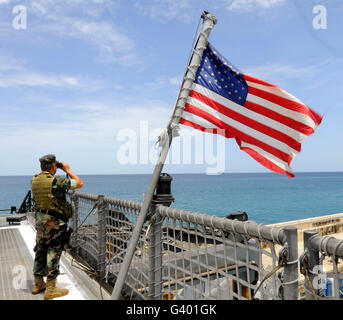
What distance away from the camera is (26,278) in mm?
4965

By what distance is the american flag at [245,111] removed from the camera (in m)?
2.87

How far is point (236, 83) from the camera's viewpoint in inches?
118

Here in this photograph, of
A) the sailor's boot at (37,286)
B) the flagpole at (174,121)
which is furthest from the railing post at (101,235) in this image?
the flagpole at (174,121)

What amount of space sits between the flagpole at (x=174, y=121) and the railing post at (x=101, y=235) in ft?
7.53

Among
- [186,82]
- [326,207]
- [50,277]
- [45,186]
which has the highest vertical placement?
[186,82]

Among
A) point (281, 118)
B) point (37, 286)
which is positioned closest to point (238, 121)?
point (281, 118)

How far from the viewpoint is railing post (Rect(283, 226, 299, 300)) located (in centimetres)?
180

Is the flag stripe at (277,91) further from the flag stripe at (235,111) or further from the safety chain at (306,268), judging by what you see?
the safety chain at (306,268)

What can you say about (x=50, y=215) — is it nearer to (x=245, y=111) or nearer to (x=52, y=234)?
(x=52, y=234)

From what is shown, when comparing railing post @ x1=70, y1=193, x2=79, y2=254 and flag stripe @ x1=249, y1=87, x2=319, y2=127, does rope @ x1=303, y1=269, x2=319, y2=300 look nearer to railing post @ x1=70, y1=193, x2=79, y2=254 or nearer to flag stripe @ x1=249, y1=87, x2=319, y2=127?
flag stripe @ x1=249, y1=87, x2=319, y2=127
